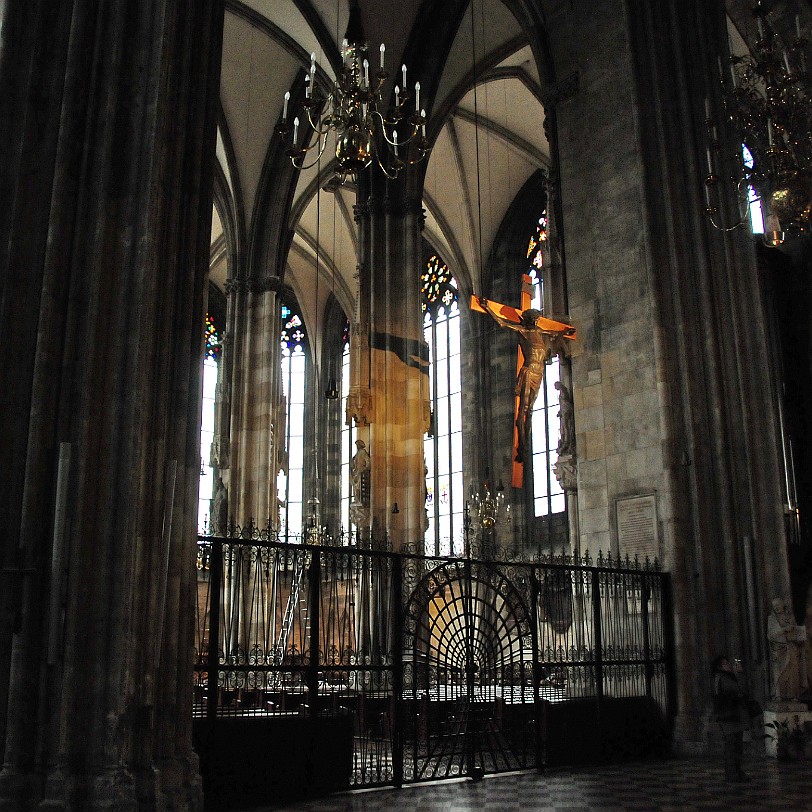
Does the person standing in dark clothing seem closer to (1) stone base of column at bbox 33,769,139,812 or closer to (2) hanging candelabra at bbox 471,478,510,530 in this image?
(1) stone base of column at bbox 33,769,139,812

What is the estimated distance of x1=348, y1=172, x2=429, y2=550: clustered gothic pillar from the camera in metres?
17.5

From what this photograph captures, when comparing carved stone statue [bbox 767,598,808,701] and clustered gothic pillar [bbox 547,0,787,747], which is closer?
carved stone statue [bbox 767,598,808,701]

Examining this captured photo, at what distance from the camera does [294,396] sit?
31453mm

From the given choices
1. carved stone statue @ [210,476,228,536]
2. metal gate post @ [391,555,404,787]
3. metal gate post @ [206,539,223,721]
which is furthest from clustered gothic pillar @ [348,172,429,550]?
metal gate post @ [206,539,223,721]

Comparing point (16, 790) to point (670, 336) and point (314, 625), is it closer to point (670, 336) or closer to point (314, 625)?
point (314, 625)

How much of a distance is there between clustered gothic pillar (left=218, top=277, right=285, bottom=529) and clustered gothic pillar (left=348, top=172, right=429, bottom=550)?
161 inches

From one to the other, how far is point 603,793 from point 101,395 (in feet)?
18.3

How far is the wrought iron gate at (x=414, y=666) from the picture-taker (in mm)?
8273

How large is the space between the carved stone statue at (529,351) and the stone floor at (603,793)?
16.7ft

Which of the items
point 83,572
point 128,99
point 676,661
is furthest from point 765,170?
point 83,572

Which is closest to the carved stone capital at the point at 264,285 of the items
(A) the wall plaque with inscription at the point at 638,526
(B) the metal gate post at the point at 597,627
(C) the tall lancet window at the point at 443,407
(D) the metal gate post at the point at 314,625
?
(C) the tall lancet window at the point at 443,407

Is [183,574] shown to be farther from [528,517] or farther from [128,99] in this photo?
[528,517]

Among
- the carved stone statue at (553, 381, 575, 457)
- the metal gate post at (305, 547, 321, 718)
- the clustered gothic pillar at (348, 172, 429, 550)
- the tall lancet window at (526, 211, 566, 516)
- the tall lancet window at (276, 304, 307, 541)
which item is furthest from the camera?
the tall lancet window at (276, 304, 307, 541)

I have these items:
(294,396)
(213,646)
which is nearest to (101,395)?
(213,646)
